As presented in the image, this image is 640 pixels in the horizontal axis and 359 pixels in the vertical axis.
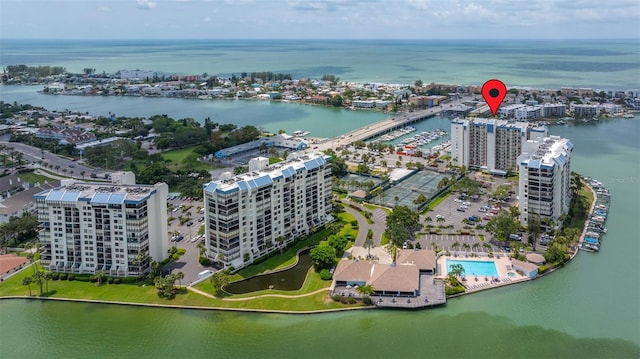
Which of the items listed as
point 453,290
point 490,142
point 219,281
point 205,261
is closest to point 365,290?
point 453,290

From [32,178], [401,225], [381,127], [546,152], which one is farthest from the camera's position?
[381,127]

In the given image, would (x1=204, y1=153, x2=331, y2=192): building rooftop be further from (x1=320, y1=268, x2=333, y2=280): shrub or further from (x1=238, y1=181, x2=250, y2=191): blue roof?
(x1=320, y1=268, x2=333, y2=280): shrub

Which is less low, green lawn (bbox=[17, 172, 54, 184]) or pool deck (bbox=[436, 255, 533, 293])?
green lawn (bbox=[17, 172, 54, 184])

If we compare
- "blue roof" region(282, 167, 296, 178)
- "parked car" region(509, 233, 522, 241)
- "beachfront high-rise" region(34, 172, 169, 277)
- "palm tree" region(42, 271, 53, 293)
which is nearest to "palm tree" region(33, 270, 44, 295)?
"palm tree" region(42, 271, 53, 293)

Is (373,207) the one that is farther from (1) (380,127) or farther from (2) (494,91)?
(1) (380,127)

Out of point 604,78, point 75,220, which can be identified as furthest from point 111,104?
point 604,78

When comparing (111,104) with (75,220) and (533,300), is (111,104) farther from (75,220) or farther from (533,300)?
(533,300)
